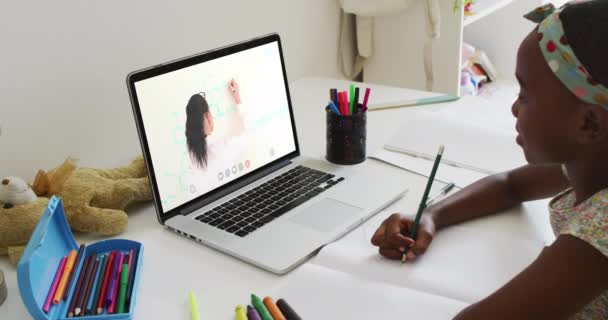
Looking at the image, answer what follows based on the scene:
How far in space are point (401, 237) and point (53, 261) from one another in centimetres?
47

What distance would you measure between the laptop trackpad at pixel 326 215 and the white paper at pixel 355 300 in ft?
0.42

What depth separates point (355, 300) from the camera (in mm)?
753

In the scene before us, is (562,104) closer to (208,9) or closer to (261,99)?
(261,99)

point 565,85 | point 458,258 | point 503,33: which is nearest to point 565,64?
point 565,85

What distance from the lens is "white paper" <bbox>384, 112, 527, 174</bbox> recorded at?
112 cm

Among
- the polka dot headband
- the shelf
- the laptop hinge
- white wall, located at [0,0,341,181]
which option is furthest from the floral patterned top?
the shelf

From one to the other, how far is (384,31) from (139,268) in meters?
1.36

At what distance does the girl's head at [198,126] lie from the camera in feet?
3.21

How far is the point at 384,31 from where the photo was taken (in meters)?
1.96

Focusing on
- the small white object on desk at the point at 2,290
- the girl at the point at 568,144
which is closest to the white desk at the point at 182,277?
the small white object on desk at the point at 2,290

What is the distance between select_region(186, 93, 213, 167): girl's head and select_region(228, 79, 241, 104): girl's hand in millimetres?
66

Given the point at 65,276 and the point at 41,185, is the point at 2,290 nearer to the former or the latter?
the point at 65,276

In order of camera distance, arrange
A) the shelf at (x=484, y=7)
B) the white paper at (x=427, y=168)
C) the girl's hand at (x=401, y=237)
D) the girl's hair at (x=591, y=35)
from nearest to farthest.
Answer: the girl's hair at (x=591, y=35), the girl's hand at (x=401, y=237), the white paper at (x=427, y=168), the shelf at (x=484, y=7)

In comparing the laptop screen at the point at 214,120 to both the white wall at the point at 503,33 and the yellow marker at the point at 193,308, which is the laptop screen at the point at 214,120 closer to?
the yellow marker at the point at 193,308
